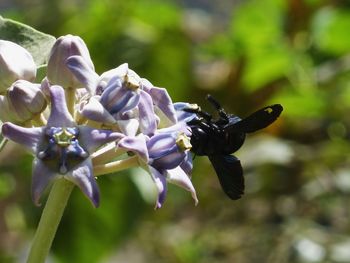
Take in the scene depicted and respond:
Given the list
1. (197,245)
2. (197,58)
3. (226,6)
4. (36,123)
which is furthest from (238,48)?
(36,123)

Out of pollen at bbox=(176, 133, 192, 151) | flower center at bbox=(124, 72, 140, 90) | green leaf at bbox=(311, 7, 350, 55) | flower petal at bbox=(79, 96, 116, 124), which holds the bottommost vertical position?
green leaf at bbox=(311, 7, 350, 55)

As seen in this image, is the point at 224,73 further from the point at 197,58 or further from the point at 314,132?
the point at 314,132

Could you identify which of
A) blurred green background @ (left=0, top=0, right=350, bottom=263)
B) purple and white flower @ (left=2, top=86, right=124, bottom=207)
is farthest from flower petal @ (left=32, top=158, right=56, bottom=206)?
blurred green background @ (left=0, top=0, right=350, bottom=263)

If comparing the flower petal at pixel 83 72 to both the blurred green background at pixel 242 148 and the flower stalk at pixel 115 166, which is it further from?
the blurred green background at pixel 242 148

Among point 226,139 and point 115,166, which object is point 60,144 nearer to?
point 115,166

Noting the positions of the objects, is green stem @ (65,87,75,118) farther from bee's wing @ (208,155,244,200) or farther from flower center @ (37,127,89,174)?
bee's wing @ (208,155,244,200)

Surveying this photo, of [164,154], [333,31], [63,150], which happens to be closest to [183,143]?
[164,154]

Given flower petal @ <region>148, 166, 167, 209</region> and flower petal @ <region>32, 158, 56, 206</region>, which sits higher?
flower petal @ <region>32, 158, 56, 206</region>
